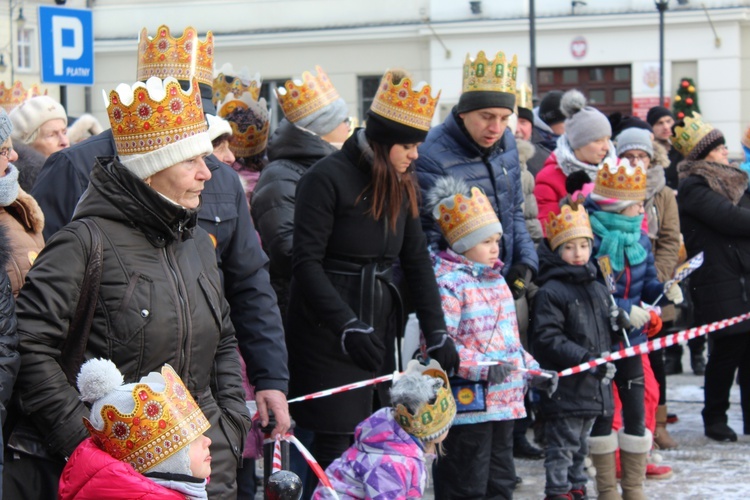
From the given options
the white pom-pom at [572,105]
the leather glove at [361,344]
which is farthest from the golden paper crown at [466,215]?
the white pom-pom at [572,105]

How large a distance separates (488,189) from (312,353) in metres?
1.42

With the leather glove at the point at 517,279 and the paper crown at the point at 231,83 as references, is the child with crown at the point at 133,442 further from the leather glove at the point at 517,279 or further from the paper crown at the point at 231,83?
the paper crown at the point at 231,83

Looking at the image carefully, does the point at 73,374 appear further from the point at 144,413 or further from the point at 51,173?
the point at 51,173

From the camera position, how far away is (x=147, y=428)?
127 inches

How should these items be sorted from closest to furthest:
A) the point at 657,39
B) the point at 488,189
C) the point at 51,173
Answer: the point at 51,173, the point at 488,189, the point at 657,39

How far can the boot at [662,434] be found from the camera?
321 inches

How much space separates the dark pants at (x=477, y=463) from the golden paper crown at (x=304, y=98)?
5.94 ft

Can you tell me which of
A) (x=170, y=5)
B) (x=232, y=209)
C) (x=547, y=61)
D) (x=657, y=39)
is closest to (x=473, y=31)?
(x=547, y=61)

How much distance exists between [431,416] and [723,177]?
399 cm

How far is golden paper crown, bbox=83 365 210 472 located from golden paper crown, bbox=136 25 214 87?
88.1 inches

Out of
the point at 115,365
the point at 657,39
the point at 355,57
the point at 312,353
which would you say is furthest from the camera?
the point at 355,57

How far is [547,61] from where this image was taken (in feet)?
82.1

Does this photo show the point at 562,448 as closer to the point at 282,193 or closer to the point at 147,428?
the point at 282,193

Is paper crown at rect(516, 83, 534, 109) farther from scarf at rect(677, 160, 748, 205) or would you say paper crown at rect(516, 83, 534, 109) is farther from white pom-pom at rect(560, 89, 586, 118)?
scarf at rect(677, 160, 748, 205)
